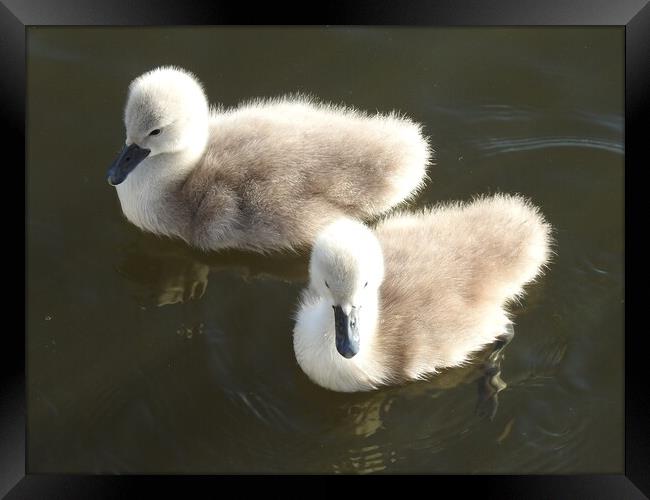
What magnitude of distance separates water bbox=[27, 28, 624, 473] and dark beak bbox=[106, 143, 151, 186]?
207 millimetres

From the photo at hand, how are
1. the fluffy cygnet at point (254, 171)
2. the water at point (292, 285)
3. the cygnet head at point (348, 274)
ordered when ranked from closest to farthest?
the cygnet head at point (348, 274), the water at point (292, 285), the fluffy cygnet at point (254, 171)

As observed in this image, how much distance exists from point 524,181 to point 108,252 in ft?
4.89

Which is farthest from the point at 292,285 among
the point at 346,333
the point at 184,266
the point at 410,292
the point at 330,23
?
the point at 330,23

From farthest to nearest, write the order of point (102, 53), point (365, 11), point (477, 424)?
point (102, 53) → point (477, 424) → point (365, 11)

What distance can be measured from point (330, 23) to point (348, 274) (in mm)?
741

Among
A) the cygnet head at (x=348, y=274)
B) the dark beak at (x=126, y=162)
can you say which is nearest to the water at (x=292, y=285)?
the dark beak at (x=126, y=162)

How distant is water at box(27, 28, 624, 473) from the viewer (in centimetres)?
387

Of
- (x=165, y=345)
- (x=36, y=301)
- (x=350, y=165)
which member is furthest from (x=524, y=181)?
(x=36, y=301)

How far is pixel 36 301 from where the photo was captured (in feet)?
13.4

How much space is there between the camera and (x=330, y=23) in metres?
3.74

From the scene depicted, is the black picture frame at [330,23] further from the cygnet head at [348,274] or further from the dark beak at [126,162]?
the dark beak at [126,162]

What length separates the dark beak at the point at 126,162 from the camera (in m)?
4.35

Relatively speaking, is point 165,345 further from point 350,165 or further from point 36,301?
point 350,165

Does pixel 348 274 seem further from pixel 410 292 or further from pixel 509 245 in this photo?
pixel 509 245
